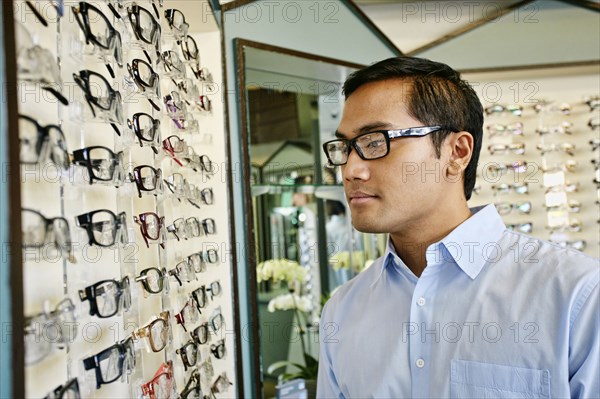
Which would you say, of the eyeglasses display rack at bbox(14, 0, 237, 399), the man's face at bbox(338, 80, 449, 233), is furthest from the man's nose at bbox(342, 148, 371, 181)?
the eyeglasses display rack at bbox(14, 0, 237, 399)

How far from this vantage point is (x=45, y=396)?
27.9 inches

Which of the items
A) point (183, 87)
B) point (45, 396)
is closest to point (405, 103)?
point (183, 87)

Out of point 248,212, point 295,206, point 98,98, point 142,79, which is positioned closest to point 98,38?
point 98,98

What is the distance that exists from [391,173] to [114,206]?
63 centimetres

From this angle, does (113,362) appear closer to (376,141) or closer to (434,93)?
(376,141)

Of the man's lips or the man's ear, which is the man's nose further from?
the man's ear

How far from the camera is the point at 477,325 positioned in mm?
1175

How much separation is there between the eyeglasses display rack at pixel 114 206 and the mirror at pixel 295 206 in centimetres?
50

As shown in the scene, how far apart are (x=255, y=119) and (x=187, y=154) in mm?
991

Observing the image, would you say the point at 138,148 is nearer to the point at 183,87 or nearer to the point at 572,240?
the point at 183,87

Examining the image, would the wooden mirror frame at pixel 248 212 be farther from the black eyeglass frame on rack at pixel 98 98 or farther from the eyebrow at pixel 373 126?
the black eyeglass frame on rack at pixel 98 98

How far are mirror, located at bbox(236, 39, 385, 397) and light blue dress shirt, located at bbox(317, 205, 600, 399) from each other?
699 mm

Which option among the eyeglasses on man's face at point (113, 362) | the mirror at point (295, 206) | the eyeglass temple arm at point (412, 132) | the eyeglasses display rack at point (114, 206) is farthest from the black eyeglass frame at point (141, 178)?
the mirror at point (295, 206)

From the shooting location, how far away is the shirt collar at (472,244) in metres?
1.25
